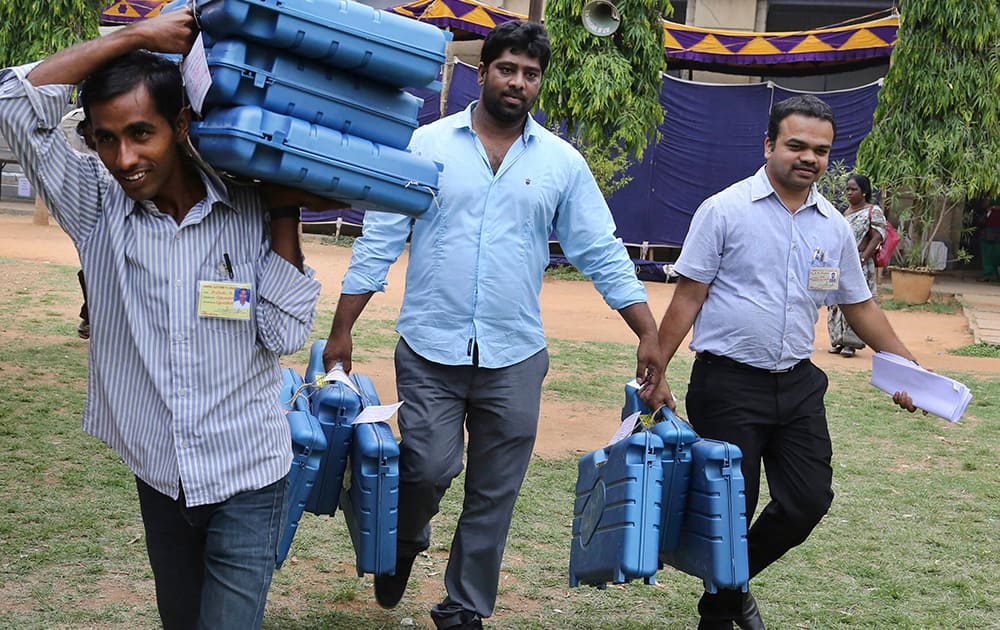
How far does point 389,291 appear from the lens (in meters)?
15.7

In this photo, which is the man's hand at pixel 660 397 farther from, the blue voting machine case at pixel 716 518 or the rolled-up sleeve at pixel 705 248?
the rolled-up sleeve at pixel 705 248

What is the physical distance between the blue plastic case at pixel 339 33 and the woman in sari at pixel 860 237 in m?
9.68

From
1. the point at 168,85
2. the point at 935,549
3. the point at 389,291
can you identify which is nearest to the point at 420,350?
the point at 168,85

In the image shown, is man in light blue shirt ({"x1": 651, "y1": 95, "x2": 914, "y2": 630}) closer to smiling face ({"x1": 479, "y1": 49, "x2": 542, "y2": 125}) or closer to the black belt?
the black belt

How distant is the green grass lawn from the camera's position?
4.78m

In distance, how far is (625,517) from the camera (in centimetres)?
403

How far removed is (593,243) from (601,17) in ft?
43.0

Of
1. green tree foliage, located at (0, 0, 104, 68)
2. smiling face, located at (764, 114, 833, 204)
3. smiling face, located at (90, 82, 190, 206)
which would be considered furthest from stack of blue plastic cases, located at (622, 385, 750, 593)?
green tree foliage, located at (0, 0, 104, 68)

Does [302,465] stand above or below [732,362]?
below

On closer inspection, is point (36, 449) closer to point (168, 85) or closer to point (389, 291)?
point (168, 85)

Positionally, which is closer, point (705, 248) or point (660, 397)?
point (660, 397)

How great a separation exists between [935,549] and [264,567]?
4275 millimetres

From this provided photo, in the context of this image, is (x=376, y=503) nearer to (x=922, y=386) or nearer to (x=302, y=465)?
(x=302, y=465)

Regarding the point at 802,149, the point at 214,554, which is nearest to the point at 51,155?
the point at 214,554
